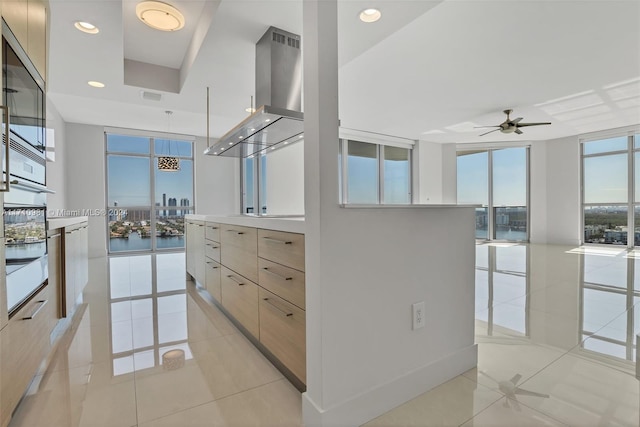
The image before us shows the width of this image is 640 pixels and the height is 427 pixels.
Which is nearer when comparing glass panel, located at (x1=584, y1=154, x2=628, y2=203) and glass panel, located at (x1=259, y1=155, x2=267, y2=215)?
glass panel, located at (x1=584, y1=154, x2=628, y2=203)

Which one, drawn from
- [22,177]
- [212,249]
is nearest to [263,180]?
[212,249]

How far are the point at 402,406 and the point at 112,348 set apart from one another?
191 centimetres

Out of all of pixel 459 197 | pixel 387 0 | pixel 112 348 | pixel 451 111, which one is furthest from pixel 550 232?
pixel 112 348

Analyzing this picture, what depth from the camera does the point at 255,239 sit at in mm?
1952

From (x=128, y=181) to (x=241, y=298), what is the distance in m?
6.42

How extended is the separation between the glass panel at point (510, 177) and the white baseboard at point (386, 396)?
26.2 feet

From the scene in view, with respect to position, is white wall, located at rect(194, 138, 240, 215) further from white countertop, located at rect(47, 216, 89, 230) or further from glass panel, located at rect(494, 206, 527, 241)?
glass panel, located at rect(494, 206, 527, 241)

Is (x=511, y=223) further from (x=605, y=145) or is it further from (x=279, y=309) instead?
(x=279, y=309)

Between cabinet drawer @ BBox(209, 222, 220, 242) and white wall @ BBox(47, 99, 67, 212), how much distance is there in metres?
3.61

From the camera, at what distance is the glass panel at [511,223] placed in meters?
8.41

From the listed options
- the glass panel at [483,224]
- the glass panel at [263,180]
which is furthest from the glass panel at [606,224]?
the glass panel at [263,180]

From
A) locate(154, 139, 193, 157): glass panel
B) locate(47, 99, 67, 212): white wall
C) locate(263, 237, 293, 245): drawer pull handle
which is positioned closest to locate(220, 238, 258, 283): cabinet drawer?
locate(263, 237, 293, 245): drawer pull handle

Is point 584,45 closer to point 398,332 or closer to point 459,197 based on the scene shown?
point 398,332

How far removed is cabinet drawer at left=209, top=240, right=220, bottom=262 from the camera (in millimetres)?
2742
